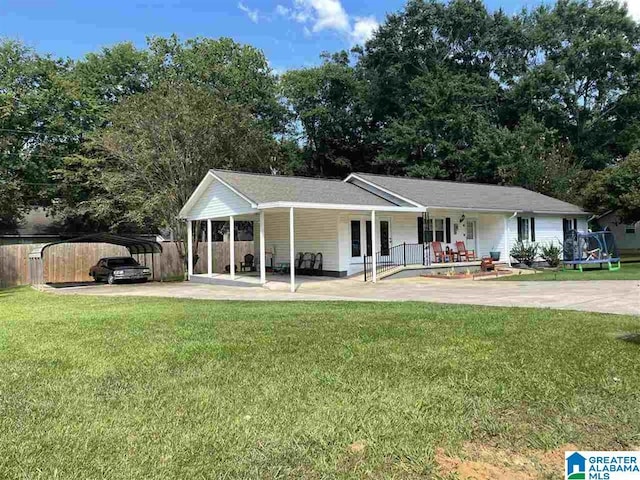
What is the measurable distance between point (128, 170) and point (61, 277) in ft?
20.0

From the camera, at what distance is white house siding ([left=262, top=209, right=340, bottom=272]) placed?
2073 centimetres

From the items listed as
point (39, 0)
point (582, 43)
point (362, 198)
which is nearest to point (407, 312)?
point (362, 198)

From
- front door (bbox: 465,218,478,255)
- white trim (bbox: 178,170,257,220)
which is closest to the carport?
white trim (bbox: 178,170,257,220)

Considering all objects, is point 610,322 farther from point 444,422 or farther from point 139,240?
point 139,240

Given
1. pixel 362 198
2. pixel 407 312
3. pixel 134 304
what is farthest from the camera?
pixel 362 198

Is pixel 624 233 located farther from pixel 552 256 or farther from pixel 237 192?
pixel 237 192

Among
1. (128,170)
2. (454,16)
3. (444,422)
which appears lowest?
(444,422)

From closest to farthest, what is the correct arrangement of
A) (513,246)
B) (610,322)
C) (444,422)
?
(444,422) < (610,322) < (513,246)

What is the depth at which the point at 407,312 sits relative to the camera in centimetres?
955

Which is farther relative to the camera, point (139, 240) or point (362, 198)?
point (139, 240)

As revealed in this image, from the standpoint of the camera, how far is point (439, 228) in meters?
23.7

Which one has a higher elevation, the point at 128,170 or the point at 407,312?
the point at 128,170

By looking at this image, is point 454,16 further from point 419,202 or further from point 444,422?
point 444,422

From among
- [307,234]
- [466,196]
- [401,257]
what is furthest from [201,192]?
[466,196]
